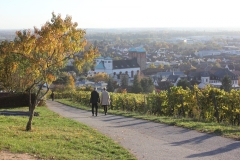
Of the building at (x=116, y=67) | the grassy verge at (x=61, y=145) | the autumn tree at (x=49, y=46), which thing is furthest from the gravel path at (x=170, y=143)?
the building at (x=116, y=67)

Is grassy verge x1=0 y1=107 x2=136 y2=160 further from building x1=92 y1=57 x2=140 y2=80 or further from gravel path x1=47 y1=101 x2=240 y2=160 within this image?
building x1=92 y1=57 x2=140 y2=80

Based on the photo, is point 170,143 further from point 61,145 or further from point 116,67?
point 116,67

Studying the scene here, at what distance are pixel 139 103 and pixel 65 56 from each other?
11650 mm

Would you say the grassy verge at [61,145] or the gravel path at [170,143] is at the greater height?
the grassy verge at [61,145]

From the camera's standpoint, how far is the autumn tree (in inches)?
411

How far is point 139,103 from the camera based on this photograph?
2273 cm

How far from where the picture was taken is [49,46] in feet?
34.7

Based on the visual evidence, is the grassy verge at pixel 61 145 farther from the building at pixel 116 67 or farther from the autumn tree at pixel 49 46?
the building at pixel 116 67

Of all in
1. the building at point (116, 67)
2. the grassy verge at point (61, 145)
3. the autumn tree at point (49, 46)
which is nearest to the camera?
the grassy verge at point (61, 145)

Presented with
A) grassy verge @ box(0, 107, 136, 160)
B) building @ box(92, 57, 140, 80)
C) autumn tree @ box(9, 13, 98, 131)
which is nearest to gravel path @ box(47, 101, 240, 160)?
grassy verge @ box(0, 107, 136, 160)

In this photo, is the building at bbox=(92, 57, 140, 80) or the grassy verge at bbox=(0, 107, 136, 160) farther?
the building at bbox=(92, 57, 140, 80)

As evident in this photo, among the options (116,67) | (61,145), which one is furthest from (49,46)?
(116,67)

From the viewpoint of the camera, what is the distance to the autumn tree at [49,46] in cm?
1043

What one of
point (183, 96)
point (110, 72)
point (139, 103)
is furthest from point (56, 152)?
point (110, 72)
